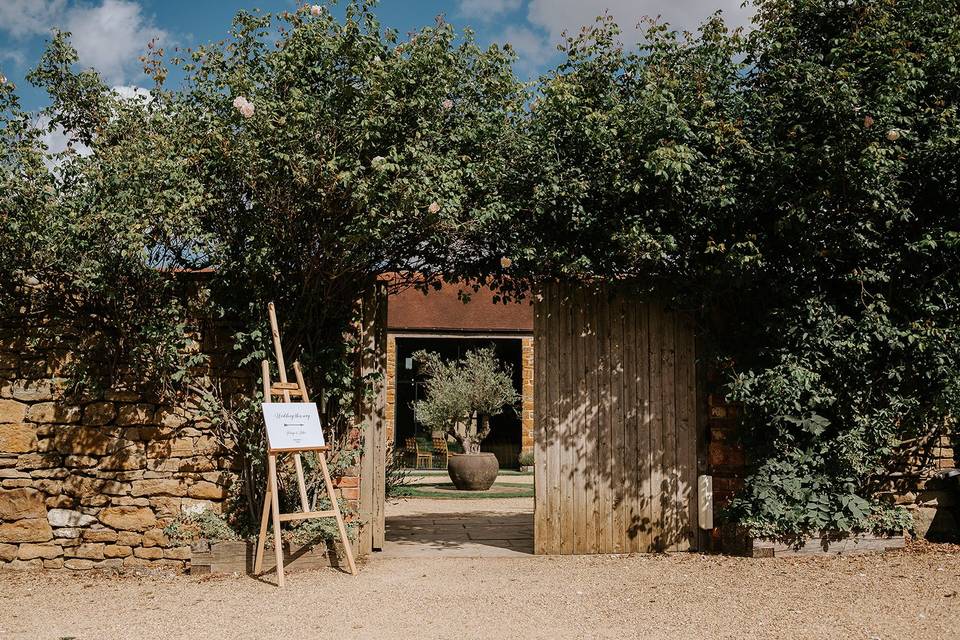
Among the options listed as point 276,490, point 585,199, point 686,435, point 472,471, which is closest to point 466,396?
→ point 472,471

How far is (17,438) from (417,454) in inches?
458

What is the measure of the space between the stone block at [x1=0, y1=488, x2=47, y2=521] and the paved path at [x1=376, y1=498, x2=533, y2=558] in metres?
2.76

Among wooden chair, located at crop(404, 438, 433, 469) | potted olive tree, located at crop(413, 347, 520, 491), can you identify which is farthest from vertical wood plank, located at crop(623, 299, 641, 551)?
wooden chair, located at crop(404, 438, 433, 469)

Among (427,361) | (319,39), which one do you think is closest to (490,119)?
(319,39)

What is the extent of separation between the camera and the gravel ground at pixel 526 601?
463 centimetres

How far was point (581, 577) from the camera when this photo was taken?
606 cm

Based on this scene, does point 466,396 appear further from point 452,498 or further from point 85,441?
point 85,441

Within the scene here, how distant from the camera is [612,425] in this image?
720cm

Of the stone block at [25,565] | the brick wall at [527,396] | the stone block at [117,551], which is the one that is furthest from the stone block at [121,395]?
the brick wall at [527,396]

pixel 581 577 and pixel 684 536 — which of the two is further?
pixel 684 536

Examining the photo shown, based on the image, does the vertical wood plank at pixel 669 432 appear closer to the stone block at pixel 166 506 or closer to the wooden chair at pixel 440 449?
the stone block at pixel 166 506

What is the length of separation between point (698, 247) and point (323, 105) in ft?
10.7

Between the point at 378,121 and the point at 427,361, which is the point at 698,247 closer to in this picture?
the point at 378,121

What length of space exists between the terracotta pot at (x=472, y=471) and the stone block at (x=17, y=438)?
740 centimetres
